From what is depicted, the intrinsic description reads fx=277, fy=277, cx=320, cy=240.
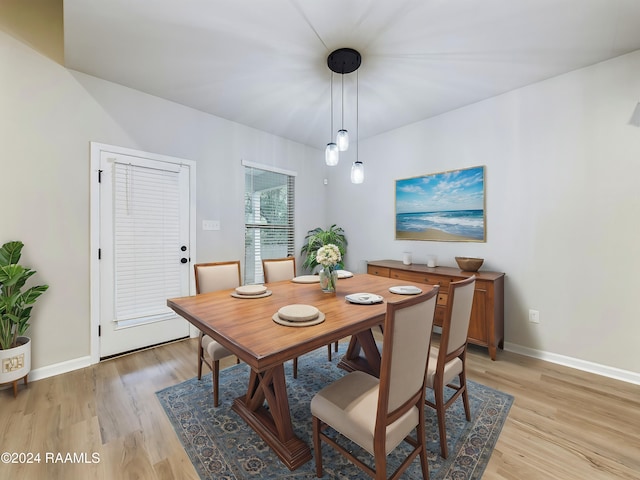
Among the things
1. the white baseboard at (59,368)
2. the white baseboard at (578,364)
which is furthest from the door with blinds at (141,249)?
the white baseboard at (578,364)

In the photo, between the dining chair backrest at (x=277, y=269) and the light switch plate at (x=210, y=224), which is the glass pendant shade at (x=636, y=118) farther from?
the light switch plate at (x=210, y=224)

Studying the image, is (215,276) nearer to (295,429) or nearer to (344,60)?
(295,429)

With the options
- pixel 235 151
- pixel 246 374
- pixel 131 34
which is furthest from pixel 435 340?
pixel 131 34

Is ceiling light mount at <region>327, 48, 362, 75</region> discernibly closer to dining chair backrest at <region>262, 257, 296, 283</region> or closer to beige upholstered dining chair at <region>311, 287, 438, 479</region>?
dining chair backrest at <region>262, 257, 296, 283</region>

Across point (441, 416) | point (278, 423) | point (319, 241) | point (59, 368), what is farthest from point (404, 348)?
point (319, 241)

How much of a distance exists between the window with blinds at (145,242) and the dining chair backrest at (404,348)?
2860 mm

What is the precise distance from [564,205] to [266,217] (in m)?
3.50

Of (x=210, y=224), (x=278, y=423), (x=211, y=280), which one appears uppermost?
(x=210, y=224)

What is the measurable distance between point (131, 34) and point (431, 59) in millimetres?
2411

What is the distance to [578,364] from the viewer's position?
257 cm

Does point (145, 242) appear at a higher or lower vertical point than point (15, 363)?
higher

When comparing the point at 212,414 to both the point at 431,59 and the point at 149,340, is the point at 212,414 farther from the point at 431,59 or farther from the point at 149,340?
the point at 431,59

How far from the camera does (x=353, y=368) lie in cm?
256

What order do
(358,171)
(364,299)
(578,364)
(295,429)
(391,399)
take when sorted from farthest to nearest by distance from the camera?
(578,364), (358,171), (364,299), (295,429), (391,399)
